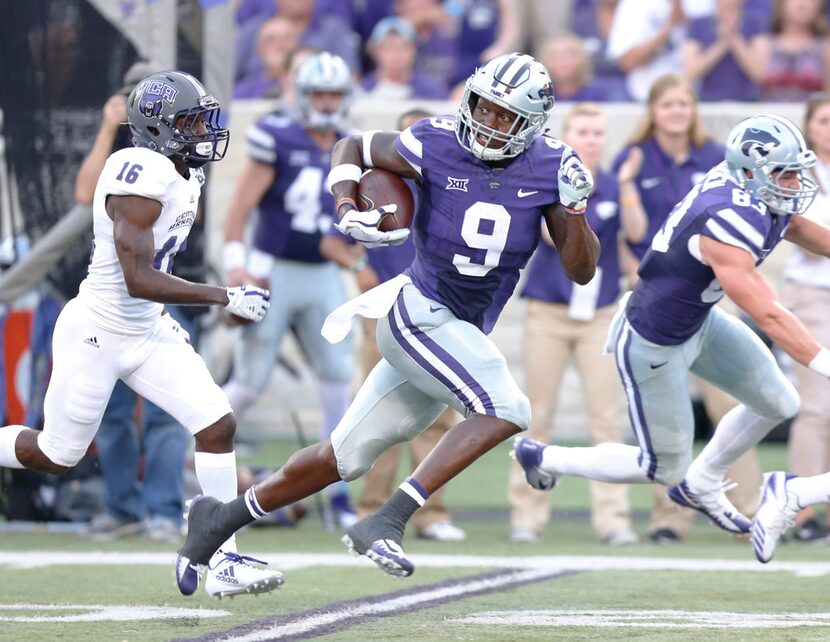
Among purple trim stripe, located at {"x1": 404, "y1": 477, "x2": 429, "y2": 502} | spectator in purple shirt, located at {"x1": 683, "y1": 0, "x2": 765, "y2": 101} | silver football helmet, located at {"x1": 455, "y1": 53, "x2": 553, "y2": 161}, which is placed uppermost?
silver football helmet, located at {"x1": 455, "y1": 53, "x2": 553, "y2": 161}

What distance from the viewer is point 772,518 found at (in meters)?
5.39

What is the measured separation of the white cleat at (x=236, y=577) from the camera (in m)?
4.90

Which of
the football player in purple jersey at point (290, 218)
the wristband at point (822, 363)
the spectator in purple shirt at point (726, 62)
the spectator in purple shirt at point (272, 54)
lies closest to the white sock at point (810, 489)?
the wristband at point (822, 363)

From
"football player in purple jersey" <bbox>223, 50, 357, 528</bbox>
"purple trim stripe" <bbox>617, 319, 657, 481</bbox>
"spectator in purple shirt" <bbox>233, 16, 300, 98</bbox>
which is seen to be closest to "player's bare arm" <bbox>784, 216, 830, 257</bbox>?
"purple trim stripe" <bbox>617, 319, 657, 481</bbox>

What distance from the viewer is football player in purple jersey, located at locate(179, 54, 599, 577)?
4859 mm

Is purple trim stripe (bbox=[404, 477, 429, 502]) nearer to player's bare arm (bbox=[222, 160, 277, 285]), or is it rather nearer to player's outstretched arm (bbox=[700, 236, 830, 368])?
player's outstretched arm (bbox=[700, 236, 830, 368])

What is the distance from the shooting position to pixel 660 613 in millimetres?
4969

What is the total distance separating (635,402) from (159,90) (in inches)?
79.5

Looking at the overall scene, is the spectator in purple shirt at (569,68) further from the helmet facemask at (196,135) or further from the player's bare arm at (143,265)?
the player's bare arm at (143,265)

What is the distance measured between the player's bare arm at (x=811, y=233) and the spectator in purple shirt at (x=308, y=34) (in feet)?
19.7

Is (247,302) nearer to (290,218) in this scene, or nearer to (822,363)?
(822,363)

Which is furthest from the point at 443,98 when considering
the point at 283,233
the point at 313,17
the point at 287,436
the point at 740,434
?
the point at 740,434

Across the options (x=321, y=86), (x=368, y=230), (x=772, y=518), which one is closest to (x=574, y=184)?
(x=368, y=230)

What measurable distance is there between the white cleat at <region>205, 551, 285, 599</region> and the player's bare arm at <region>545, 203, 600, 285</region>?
4.44 feet
